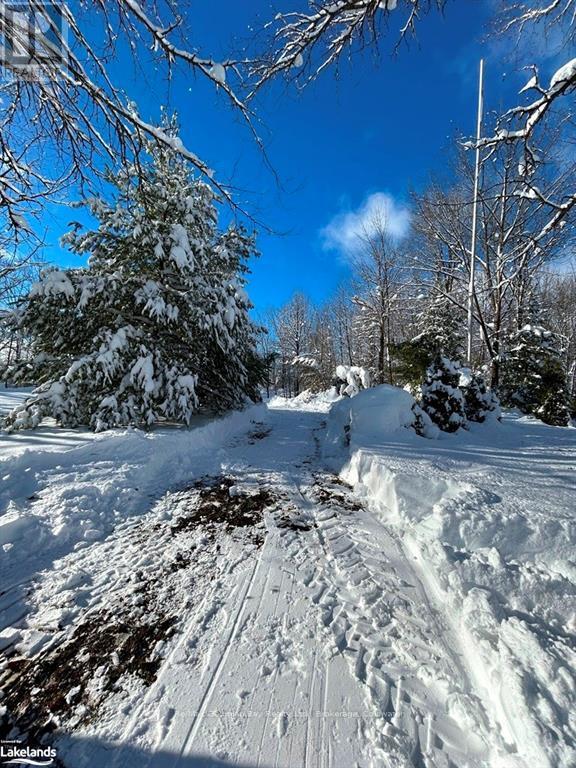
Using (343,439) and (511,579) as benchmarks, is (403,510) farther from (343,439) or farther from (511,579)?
(343,439)

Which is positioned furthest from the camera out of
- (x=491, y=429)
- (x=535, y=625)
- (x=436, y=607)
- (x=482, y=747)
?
(x=491, y=429)

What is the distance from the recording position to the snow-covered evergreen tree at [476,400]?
7414 mm

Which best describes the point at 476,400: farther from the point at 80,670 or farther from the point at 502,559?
the point at 80,670

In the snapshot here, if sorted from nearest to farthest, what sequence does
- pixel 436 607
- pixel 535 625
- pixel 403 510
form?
1. pixel 535 625
2. pixel 436 607
3. pixel 403 510

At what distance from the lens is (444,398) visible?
6.83m

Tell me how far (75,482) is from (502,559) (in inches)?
175

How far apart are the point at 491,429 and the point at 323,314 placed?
1040 inches

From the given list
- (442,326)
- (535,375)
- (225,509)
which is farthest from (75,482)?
(442,326)

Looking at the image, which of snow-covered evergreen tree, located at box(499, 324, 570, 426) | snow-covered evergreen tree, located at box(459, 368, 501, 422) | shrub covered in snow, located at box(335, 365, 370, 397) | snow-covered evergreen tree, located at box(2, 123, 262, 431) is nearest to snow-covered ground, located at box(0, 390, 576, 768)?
snow-covered evergreen tree, located at box(2, 123, 262, 431)

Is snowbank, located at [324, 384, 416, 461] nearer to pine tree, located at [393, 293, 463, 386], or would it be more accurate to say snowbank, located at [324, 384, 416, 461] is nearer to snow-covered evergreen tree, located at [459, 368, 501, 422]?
snow-covered evergreen tree, located at [459, 368, 501, 422]

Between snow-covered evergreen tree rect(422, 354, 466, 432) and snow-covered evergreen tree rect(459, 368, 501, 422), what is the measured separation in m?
0.44

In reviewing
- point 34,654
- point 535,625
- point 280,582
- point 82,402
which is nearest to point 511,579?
point 535,625

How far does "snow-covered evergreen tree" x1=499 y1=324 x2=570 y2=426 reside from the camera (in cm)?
936

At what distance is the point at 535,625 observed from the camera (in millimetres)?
1769
